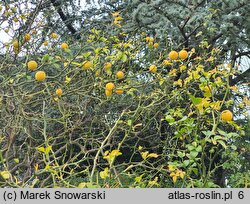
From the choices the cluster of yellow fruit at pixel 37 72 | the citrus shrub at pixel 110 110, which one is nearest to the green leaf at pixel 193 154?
the citrus shrub at pixel 110 110

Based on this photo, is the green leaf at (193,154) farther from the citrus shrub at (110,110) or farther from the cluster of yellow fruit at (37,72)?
the cluster of yellow fruit at (37,72)

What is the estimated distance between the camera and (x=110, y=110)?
3307mm

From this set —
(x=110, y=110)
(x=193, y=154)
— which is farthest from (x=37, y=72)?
(x=110, y=110)

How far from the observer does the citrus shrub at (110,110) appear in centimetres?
207

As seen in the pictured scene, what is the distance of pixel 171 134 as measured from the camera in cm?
337

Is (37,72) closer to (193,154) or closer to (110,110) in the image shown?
(193,154)

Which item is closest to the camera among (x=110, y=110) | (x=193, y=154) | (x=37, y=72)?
(x=193, y=154)

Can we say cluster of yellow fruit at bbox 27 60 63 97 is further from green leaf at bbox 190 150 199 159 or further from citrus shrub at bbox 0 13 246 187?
green leaf at bbox 190 150 199 159

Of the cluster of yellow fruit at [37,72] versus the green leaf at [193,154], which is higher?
the cluster of yellow fruit at [37,72]

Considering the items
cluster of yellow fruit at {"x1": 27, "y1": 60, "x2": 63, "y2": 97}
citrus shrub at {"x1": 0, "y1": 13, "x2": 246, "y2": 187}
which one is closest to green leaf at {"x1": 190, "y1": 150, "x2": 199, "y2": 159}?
citrus shrub at {"x1": 0, "y1": 13, "x2": 246, "y2": 187}

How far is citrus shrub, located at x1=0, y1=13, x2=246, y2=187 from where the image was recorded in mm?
2068
